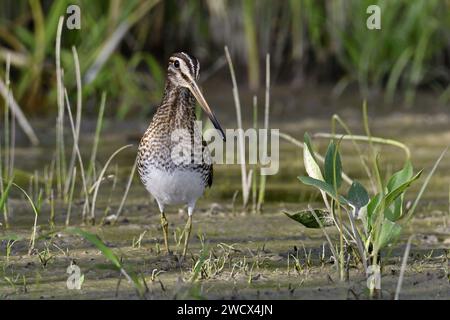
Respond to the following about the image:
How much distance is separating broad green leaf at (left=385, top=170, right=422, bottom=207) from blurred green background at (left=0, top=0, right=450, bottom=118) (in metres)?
4.50

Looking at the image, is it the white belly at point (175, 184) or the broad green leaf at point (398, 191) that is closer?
the broad green leaf at point (398, 191)

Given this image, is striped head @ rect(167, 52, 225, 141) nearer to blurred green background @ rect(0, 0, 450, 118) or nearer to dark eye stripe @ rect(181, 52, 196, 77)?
dark eye stripe @ rect(181, 52, 196, 77)

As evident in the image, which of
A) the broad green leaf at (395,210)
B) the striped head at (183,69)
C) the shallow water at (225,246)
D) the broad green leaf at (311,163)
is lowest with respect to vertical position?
the shallow water at (225,246)

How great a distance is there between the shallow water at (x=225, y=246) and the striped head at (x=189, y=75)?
63 centimetres

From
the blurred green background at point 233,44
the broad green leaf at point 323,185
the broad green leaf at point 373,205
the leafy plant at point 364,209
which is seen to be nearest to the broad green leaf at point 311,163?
the leafy plant at point 364,209

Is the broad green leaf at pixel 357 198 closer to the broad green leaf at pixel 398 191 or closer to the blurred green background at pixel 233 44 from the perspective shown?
the broad green leaf at pixel 398 191

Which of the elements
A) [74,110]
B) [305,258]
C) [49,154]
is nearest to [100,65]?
[74,110]

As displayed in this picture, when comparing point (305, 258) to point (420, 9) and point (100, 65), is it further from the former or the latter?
point (420, 9)

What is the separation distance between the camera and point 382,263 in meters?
4.91

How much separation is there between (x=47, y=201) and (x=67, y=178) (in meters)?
0.18

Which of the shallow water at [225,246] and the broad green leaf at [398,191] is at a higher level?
the broad green leaf at [398,191]

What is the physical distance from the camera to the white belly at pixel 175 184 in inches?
204

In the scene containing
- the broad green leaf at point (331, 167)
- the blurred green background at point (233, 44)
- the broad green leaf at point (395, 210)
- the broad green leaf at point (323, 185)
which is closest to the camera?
the broad green leaf at point (323, 185)

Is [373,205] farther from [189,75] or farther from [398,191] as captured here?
[189,75]
